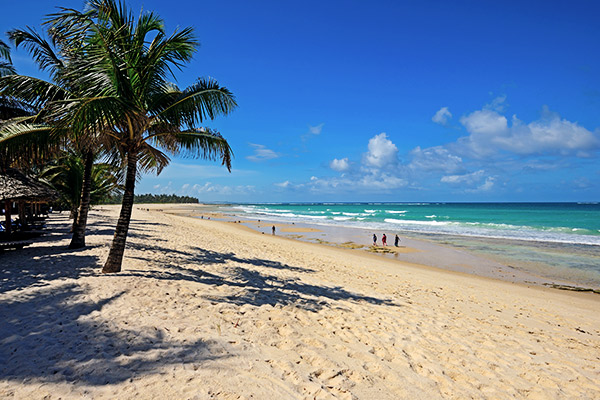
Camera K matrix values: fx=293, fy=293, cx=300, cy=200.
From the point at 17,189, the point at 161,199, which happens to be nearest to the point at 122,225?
the point at 17,189

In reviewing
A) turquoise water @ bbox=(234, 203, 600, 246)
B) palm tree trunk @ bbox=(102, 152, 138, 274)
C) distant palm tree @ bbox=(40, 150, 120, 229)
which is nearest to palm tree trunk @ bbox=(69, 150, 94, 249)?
distant palm tree @ bbox=(40, 150, 120, 229)

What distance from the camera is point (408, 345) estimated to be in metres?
4.93

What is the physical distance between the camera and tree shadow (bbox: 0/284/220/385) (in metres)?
3.21

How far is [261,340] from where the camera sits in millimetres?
4500

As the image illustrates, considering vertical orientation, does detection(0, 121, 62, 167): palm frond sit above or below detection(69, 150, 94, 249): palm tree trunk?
above

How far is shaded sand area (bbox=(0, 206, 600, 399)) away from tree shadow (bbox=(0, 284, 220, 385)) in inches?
0.8

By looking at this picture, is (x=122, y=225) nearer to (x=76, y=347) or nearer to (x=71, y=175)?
(x=76, y=347)

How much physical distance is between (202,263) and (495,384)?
8.44 metres

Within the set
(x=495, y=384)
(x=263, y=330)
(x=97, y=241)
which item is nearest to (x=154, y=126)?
(x=263, y=330)

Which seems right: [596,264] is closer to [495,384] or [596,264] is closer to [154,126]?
[495,384]

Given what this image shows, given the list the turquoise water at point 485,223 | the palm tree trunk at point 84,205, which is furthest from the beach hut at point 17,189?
the turquoise water at point 485,223

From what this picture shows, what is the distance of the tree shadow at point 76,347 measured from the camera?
10.5ft

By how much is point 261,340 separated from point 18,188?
37.3ft

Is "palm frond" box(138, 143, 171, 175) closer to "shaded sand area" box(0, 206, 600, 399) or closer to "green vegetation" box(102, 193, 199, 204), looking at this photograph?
"shaded sand area" box(0, 206, 600, 399)
